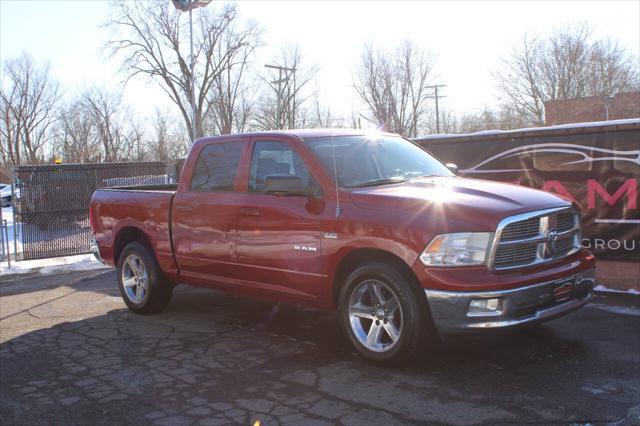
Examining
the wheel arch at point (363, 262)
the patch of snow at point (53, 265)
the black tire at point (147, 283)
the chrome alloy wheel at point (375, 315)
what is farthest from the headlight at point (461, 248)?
the patch of snow at point (53, 265)

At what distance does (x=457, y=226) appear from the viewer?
13.8 ft

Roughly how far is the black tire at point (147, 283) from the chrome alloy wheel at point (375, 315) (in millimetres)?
2893

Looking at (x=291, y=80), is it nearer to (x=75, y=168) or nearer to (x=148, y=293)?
(x=75, y=168)

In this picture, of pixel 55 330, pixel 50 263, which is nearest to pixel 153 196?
pixel 55 330

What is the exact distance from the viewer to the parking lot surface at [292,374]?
387 centimetres

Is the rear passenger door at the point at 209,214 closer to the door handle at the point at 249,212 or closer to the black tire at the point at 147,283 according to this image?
the door handle at the point at 249,212

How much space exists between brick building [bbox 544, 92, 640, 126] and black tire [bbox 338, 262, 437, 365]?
34.5 metres

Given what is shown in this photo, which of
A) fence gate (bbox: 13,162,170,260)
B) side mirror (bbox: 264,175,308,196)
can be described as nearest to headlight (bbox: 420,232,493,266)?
side mirror (bbox: 264,175,308,196)

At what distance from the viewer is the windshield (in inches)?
204

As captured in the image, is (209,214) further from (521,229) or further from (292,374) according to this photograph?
(521,229)

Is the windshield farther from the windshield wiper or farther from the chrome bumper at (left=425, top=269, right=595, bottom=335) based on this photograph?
the chrome bumper at (left=425, top=269, right=595, bottom=335)

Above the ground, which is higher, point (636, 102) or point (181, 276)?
point (636, 102)

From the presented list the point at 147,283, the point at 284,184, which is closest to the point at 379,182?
the point at 284,184

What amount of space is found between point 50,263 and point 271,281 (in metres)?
8.39
